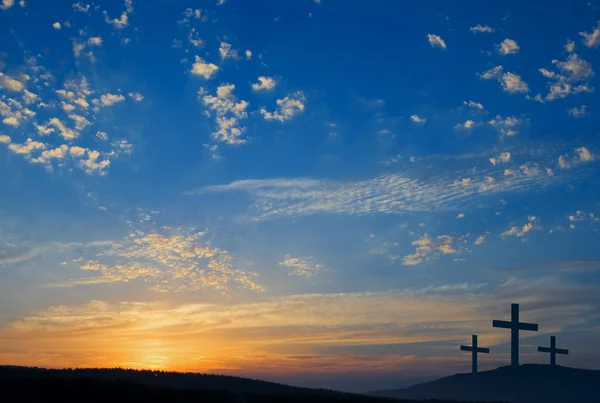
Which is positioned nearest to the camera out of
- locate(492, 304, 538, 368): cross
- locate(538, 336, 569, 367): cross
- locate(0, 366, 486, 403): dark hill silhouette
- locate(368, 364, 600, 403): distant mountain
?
locate(0, 366, 486, 403): dark hill silhouette

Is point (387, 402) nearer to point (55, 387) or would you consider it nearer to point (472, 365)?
point (55, 387)

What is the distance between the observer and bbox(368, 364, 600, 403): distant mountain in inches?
2943

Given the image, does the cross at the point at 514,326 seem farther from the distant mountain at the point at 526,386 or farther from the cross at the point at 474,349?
the cross at the point at 474,349

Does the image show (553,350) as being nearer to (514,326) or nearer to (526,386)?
(526,386)

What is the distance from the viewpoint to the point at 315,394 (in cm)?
4378

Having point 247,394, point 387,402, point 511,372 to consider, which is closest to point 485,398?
point 511,372

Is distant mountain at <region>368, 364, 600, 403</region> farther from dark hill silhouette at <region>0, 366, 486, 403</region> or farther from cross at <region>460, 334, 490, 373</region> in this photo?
dark hill silhouette at <region>0, 366, 486, 403</region>

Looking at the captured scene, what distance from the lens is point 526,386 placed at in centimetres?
7812

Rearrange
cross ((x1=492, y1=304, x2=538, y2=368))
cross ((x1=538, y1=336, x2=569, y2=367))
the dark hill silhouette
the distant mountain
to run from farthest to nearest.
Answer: cross ((x1=538, y1=336, x2=569, y2=367))
cross ((x1=492, y1=304, x2=538, y2=368))
the distant mountain
the dark hill silhouette

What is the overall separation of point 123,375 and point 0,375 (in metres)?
9.23

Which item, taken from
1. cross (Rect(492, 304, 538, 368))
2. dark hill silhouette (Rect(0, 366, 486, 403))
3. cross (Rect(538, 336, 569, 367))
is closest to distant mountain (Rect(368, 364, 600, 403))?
cross (Rect(538, 336, 569, 367))

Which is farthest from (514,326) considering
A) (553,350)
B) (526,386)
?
(553,350)

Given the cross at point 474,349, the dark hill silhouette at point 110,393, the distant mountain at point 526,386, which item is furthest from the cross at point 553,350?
the dark hill silhouette at point 110,393

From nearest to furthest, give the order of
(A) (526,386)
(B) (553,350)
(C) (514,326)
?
(C) (514,326) → (A) (526,386) → (B) (553,350)
